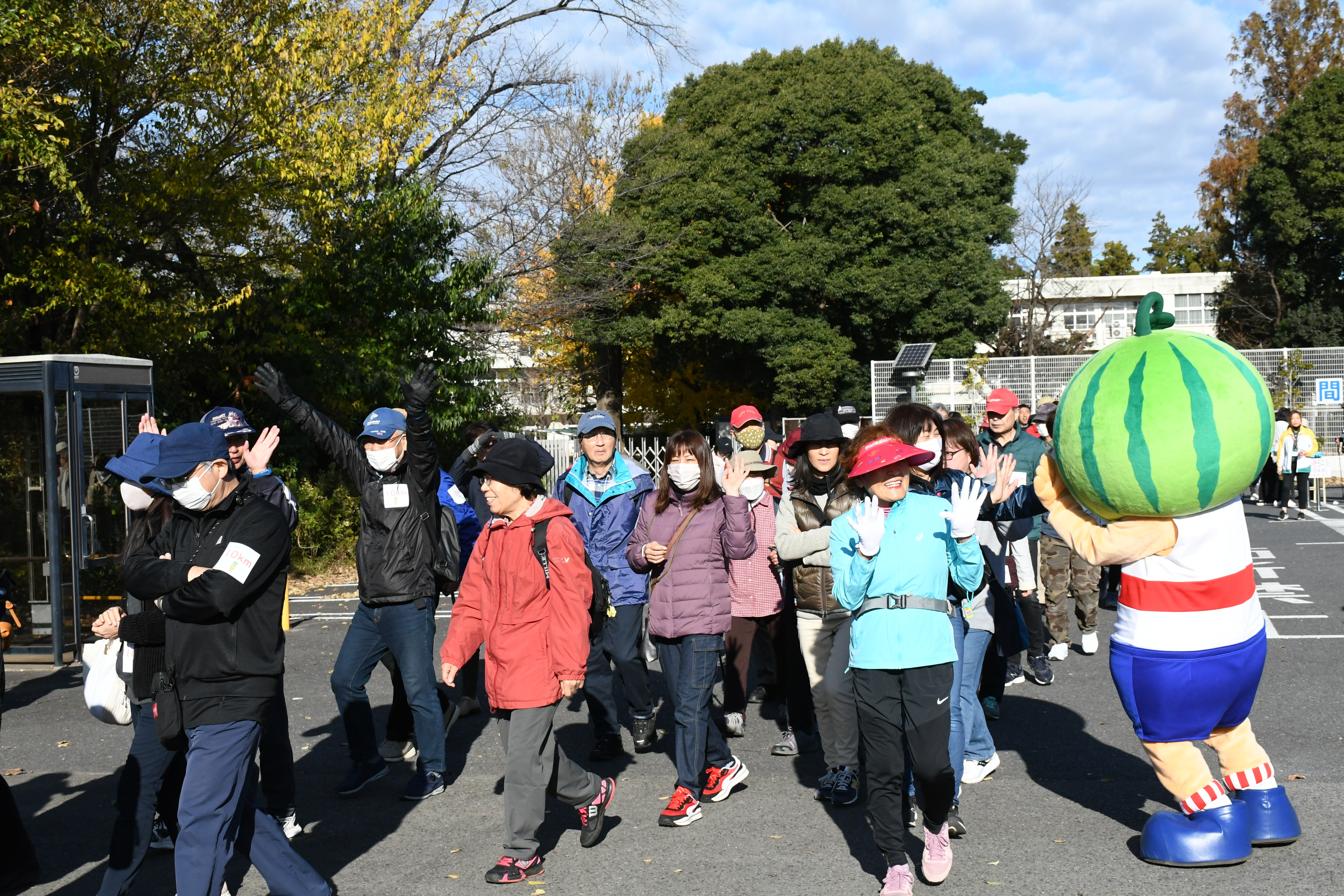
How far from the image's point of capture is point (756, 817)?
5.36 meters

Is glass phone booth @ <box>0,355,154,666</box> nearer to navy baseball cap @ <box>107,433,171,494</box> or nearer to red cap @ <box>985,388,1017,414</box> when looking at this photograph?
navy baseball cap @ <box>107,433,171,494</box>

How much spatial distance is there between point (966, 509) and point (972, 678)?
137 cm

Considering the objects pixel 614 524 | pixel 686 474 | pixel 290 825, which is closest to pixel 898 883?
pixel 686 474

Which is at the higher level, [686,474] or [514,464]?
[514,464]

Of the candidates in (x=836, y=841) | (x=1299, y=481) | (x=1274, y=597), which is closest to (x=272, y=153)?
(x=836, y=841)

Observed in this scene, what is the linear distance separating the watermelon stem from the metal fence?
717 inches

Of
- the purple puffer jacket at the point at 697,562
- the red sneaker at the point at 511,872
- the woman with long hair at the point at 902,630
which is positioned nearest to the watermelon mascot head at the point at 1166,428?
the woman with long hair at the point at 902,630

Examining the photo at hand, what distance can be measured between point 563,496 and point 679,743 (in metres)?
1.96

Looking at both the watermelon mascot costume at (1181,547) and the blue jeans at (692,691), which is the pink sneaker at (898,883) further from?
the blue jeans at (692,691)

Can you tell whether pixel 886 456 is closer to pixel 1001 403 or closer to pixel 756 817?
pixel 756 817

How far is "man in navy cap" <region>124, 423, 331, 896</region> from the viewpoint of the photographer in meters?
3.72

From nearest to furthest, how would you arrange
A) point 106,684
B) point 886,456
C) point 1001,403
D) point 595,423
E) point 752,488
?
point 886,456, point 106,684, point 752,488, point 595,423, point 1001,403

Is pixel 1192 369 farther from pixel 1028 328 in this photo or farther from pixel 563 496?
pixel 1028 328

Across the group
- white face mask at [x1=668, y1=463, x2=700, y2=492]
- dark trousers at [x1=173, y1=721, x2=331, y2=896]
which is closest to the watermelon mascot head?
white face mask at [x1=668, y1=463, x2=700, y2=492]
